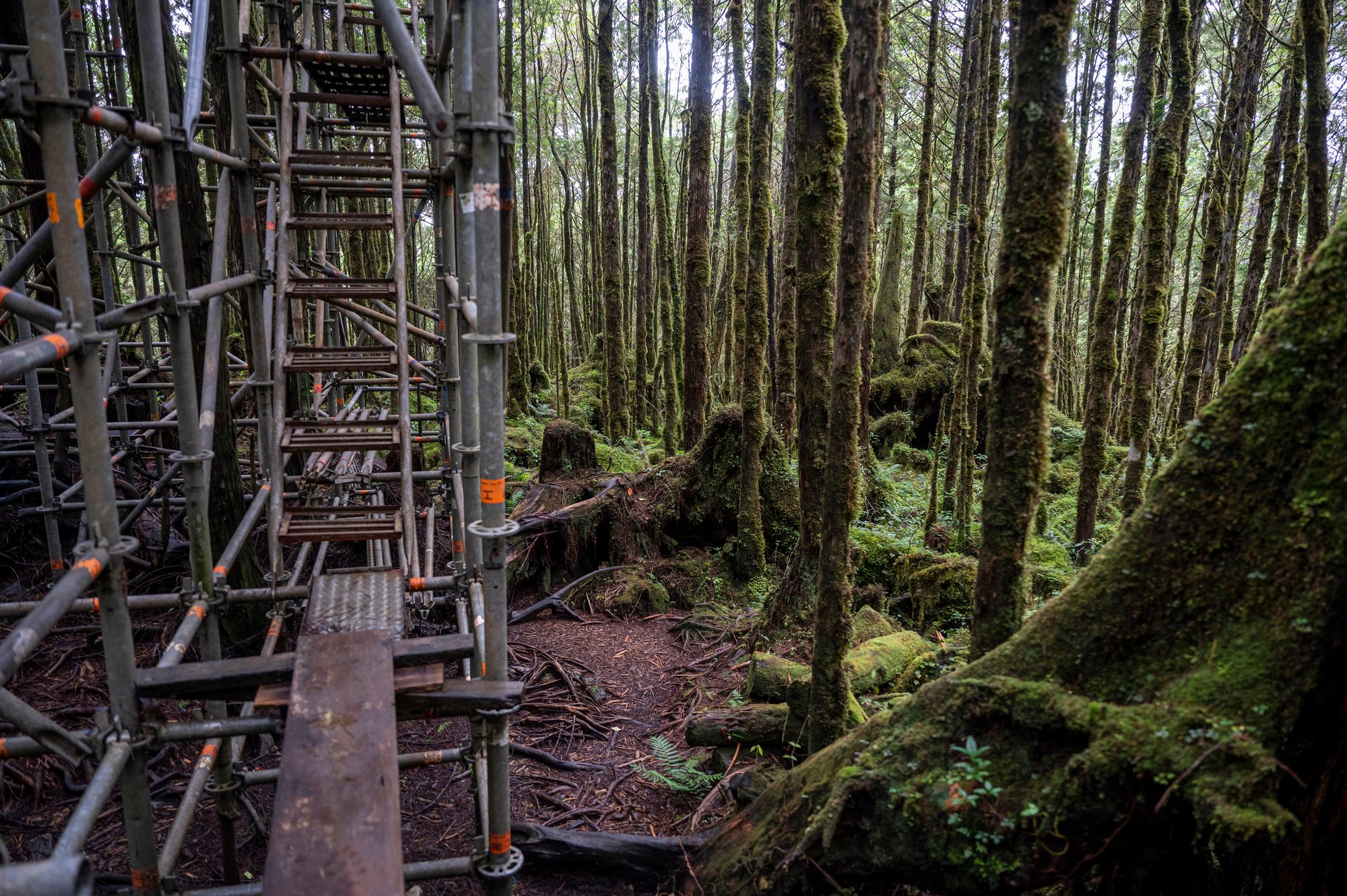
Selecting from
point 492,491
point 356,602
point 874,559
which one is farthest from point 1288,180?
point 356,602

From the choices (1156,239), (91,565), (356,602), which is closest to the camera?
(91,565)

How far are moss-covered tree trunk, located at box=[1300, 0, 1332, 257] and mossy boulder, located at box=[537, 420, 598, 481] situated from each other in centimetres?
768

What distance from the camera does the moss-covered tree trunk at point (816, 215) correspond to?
506cm

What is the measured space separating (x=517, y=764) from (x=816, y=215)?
15.2 feet

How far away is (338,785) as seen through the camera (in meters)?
2.22

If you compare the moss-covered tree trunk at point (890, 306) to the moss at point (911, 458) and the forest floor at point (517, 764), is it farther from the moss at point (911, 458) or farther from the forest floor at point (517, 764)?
the forest floor at point (517, 764)

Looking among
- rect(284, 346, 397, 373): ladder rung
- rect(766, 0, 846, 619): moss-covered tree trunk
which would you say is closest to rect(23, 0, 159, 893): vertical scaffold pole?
rect(284, 346, 397, 373): ladder rung

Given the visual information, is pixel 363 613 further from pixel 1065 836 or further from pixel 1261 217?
pixel 1261 217

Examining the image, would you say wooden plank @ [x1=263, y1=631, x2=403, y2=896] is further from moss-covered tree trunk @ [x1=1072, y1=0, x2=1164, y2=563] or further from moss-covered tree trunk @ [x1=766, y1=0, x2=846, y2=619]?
moss-covered tree trunk @ [x1=1072, y1=0, x2=1164, y2=563]

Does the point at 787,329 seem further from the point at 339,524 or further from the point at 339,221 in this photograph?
the point at 339,524

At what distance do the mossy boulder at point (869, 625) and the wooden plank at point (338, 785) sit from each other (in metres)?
4.35

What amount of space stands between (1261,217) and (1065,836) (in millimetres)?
10319

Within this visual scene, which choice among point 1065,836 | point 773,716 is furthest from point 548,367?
point 1065,836

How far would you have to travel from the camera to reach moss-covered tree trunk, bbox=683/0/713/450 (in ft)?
33.7
